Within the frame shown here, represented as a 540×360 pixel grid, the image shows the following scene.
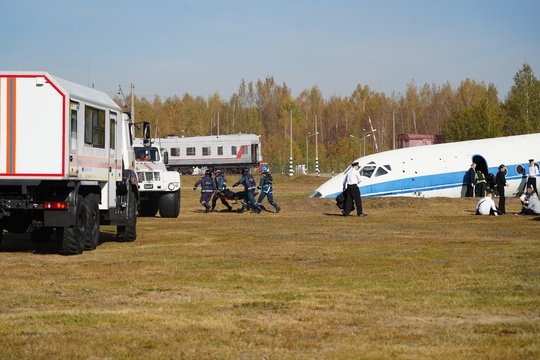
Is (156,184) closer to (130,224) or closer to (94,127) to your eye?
(130,224)

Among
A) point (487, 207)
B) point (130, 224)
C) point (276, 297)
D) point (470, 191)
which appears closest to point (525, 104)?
point (470, 191)

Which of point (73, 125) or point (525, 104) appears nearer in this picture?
point (73, 125)

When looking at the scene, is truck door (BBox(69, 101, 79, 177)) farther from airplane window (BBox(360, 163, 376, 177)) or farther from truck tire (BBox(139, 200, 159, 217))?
airplane window (BBox(360, 163, 376, 177))

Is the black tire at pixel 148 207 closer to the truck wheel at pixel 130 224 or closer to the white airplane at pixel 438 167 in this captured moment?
the white airplane at pixel 438 167

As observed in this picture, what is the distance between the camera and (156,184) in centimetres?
3519

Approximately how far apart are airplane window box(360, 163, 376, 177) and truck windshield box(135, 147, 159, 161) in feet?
31.7

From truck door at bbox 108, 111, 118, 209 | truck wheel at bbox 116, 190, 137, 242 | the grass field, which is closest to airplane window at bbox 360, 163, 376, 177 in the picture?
the grass field

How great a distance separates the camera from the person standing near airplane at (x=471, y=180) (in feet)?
143

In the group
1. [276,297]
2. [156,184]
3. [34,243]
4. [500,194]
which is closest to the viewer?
[276,297]

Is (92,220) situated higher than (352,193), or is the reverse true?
(352,193)

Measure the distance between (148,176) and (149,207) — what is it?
7.46 feet

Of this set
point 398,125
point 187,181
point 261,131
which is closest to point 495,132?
point 187,181

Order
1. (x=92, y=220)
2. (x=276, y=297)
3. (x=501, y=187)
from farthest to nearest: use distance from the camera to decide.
A: (x=501, y=187)
(x=92, y=220)
(x=276, y=297)

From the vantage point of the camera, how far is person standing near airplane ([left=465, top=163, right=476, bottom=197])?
143 feet
